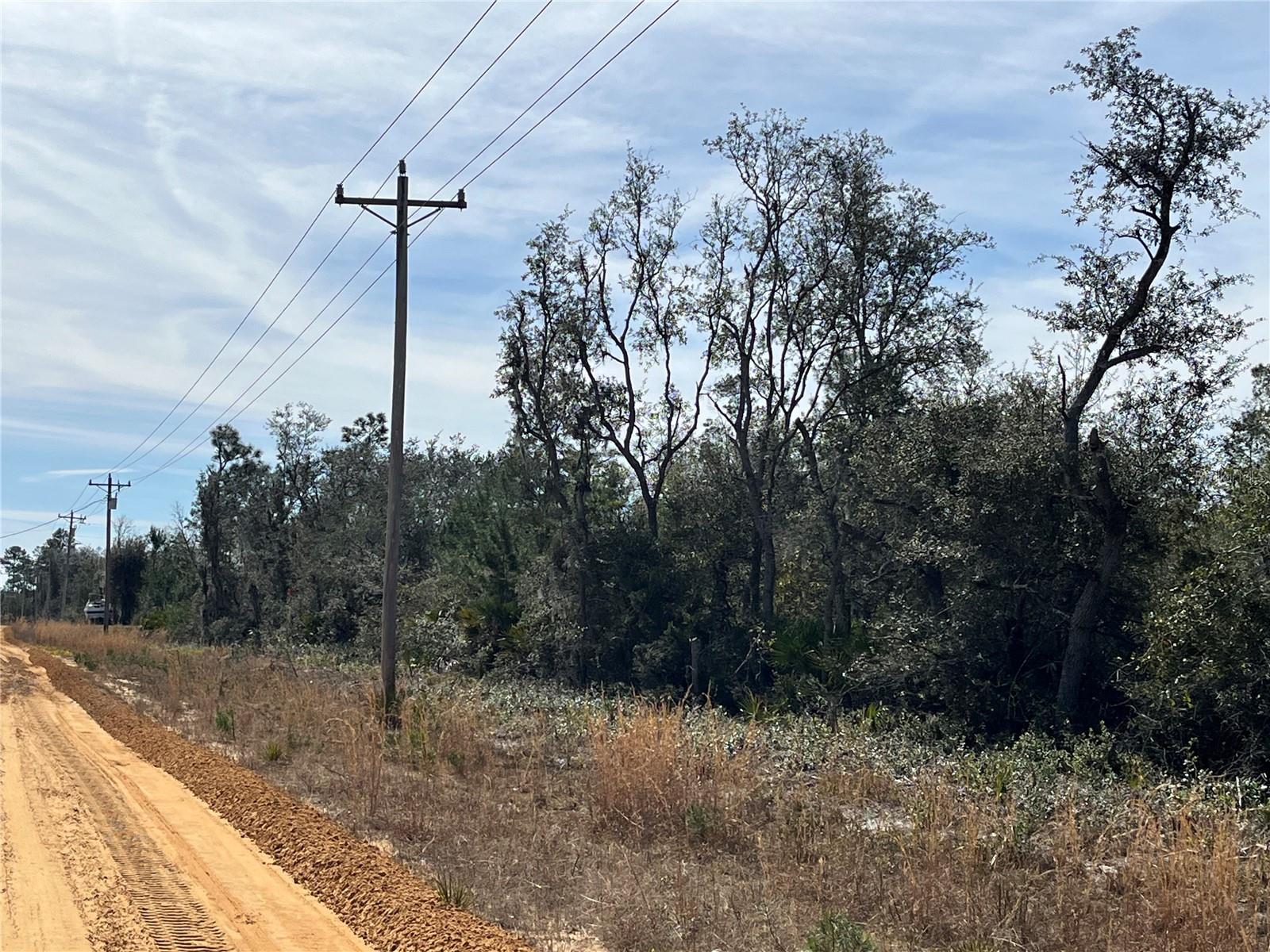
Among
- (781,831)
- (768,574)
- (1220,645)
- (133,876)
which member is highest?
(768,574)

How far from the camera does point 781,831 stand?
9453mm

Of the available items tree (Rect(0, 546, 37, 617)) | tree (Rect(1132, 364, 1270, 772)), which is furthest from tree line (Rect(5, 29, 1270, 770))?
tree (Rect(0, 546, 37, 617))

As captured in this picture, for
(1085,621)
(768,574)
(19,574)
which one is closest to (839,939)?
(1085,621)

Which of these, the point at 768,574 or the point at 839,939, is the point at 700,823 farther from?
the point at 768,574

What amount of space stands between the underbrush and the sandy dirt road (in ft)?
3.65

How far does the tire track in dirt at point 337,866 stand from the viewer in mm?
7180

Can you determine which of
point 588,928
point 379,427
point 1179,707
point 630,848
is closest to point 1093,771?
point 1179,707

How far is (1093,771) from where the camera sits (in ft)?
45.2

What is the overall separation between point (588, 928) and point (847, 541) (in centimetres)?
2012

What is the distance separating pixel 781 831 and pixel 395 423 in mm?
10815

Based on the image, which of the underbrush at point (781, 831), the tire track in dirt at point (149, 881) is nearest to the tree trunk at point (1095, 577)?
the underbrush at point (781, 831)

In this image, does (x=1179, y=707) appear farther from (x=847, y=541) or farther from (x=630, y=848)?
(x=847, y=541)

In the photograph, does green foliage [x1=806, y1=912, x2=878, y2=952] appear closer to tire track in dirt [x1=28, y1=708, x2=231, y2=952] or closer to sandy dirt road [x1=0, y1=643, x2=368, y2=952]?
sandy dirt road [x1=0, y1=643, x2=368, y2=952]

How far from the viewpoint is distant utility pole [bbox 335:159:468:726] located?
1758cm
